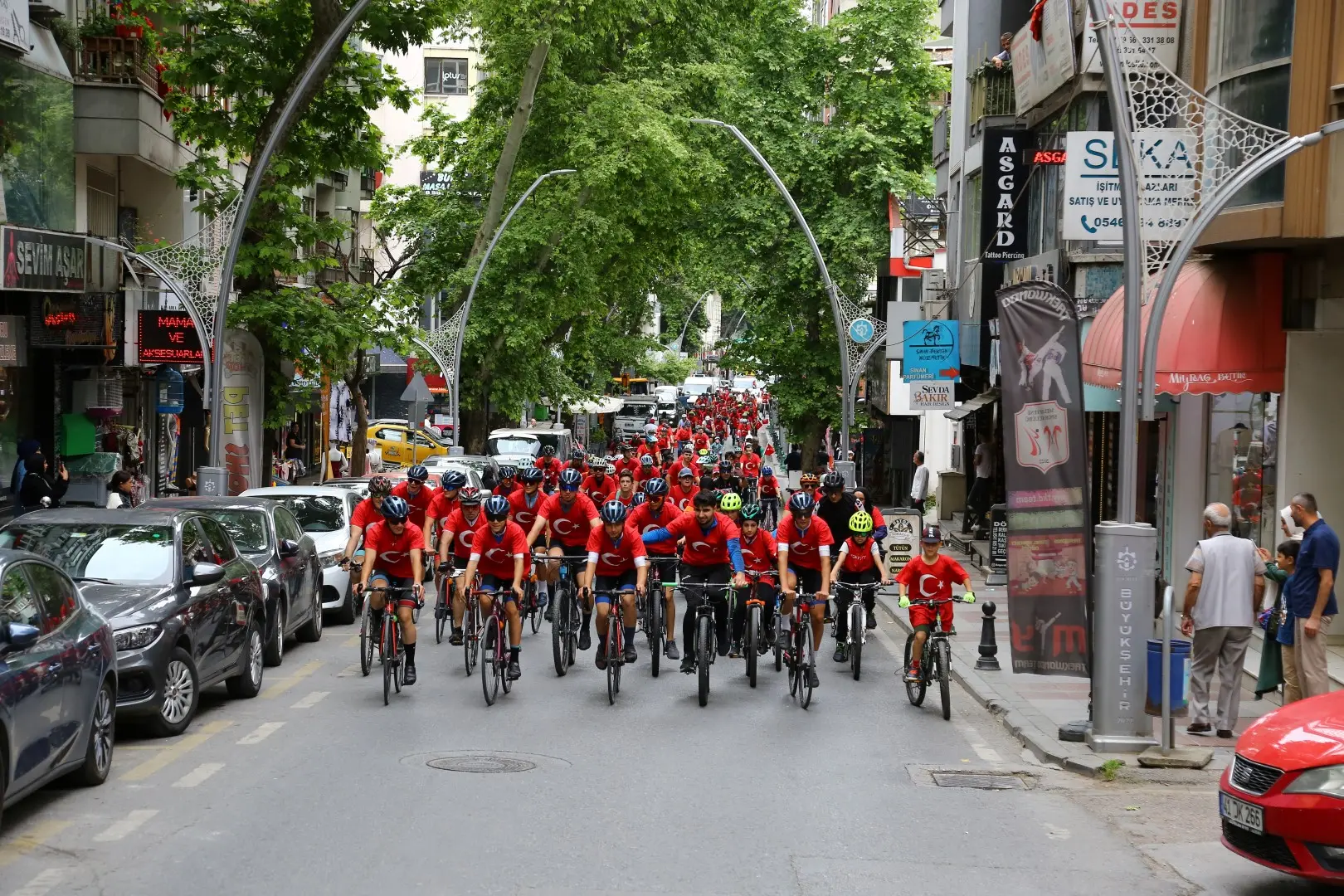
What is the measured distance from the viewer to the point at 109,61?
26125mm

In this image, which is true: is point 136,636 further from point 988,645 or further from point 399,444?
point 399,444

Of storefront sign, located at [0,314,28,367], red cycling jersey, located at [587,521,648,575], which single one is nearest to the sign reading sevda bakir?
red cycling jersey, located at [587,521,648,575]

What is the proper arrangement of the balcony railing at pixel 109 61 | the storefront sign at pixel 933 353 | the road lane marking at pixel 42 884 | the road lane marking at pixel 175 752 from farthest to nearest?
the storefront sign at pixel 933 353 → the balcony railing at pixel 109 61 → the road lane marking at pixel 175 752 → the road lane marking at pixel 42 884

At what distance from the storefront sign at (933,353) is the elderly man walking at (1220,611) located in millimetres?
16193

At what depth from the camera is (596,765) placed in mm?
11664

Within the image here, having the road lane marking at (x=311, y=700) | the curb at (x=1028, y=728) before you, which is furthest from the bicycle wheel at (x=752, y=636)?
the road lane marking at (x=311, y=700)

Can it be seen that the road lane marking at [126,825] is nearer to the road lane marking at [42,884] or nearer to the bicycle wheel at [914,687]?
the road lane marking at [42,884]

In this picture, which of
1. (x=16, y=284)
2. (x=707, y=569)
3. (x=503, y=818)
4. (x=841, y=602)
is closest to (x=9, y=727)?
(x=503, y=818)

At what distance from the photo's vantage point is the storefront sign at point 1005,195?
27.4 metres

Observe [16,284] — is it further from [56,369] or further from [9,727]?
[9,727]

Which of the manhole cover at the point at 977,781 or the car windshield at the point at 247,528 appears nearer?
the manhole cover at the point at 977,781

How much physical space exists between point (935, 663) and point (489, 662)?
153 inches

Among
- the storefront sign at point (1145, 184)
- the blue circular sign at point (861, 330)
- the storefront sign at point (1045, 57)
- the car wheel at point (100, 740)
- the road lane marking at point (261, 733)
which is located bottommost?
the road lane marking at point (261, 733)

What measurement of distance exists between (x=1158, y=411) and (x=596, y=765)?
12.4 meters
